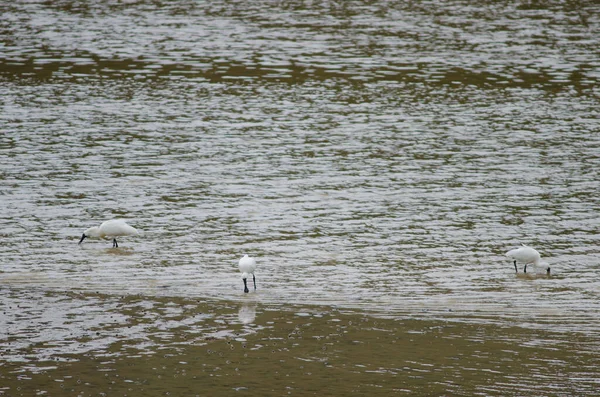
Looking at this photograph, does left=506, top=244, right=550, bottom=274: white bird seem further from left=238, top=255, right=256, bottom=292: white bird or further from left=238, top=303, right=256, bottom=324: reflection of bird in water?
left=238, top=303, right=256, bottom=324: reflection of bird in water

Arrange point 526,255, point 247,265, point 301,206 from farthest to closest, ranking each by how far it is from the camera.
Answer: point 301,206, point 526,255, point 247,265

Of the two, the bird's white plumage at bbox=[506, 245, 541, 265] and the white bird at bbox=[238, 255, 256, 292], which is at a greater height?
the white bird at bbox=[238, 255, 256, 292]

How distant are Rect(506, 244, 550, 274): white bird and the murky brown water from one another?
28 cm

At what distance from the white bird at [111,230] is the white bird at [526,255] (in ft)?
23.7

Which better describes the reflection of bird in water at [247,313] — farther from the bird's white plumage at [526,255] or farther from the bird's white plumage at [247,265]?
the bird's white plumage at [526,255]

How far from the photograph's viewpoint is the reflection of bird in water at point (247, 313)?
16189 mm

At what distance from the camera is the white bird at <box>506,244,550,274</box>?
18.7 m

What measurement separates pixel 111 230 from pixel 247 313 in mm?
4653

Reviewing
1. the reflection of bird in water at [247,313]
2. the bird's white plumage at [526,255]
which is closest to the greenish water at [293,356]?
the reflection of bird in water at [247,313]

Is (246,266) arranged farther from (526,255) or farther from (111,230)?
(526,255)

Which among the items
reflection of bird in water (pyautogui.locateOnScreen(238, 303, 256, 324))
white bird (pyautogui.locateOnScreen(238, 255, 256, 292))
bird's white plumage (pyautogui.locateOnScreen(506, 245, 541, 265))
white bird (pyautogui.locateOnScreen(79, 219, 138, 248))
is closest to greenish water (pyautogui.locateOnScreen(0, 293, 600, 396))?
reflection of bird in water (pyautogui.locateOnScreen(238, 303, 256, 324))

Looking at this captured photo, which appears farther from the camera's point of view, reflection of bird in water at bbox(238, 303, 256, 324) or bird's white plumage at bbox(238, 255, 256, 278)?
bird's white plumage at bbox(238, 255, 256, 278)

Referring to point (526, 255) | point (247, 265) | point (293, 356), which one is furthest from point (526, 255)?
point (293, 356)

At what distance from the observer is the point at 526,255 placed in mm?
18766
